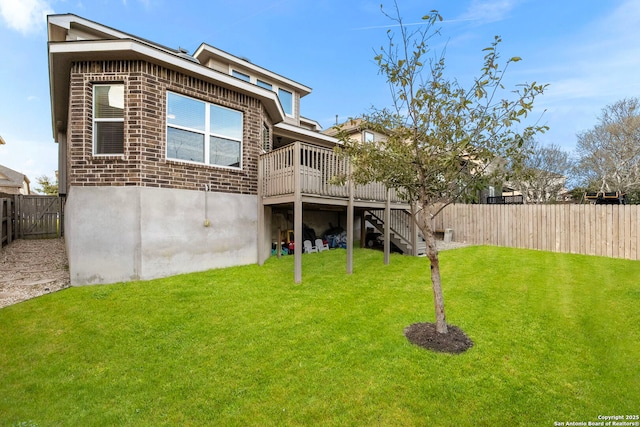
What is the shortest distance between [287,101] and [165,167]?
9.05 meters

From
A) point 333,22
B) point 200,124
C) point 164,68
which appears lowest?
point 200,124

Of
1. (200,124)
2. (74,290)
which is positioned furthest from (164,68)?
(74,290)

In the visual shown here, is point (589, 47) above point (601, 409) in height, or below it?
above

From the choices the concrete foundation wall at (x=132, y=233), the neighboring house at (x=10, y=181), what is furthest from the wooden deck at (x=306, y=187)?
the neighboring house at (x=10, y=181)

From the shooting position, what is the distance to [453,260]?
908cm

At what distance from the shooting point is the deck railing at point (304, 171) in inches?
279

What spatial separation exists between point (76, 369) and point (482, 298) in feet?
21.9

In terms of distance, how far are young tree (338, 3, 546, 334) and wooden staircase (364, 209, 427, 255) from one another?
19.3 feet

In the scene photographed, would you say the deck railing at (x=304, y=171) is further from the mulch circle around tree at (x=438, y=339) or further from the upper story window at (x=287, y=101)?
the upper story window at (x=287, y=101)

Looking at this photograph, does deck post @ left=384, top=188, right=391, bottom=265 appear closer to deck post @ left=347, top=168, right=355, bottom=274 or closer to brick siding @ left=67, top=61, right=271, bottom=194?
deck post @ left=347, top=168, right=355, bottom=274

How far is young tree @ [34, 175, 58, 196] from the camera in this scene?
35.0 m

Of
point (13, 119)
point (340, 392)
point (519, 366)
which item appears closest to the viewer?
point (340, 392)

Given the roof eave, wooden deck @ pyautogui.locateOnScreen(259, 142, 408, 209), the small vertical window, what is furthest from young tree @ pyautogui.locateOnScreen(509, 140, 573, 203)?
the roof eave

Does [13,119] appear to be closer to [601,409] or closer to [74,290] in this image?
[74,290]
